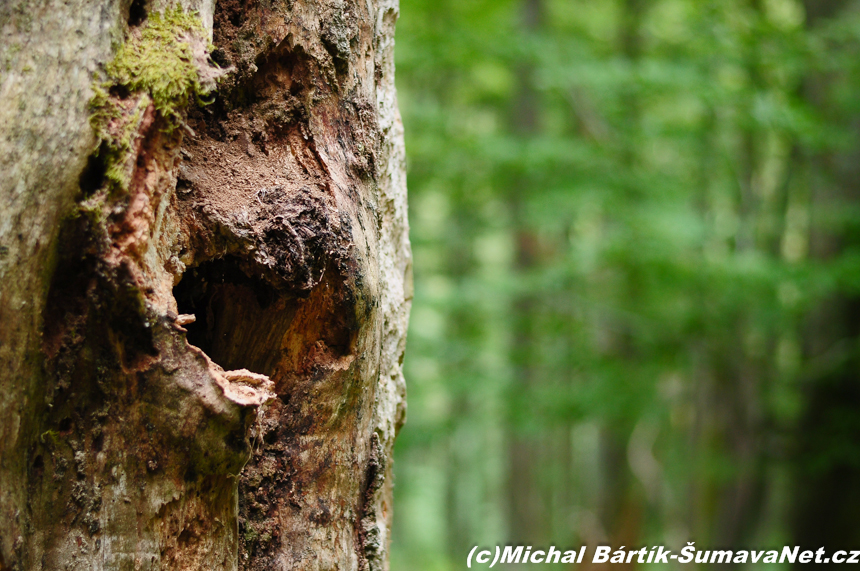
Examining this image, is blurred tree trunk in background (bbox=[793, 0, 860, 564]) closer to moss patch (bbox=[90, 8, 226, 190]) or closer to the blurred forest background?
the blurred forest background

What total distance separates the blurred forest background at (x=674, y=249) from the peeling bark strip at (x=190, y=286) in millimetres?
4289

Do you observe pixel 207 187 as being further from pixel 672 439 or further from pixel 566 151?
pixel 672 439

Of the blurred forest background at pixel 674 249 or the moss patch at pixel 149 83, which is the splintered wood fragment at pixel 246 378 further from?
the blurred forest background at pixel 674 249

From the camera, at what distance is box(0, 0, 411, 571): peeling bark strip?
1163 mm

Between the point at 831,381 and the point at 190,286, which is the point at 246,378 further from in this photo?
the point at 831,381

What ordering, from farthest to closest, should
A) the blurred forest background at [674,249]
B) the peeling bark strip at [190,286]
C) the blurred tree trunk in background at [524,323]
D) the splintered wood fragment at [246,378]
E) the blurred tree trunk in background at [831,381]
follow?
the blurred tree trunk in background at [524,323] < the blurred tree trunk in background at [831,381] < the blurred forest background at [674,249] < the splintered wood fragment at [246,378] < the peeling bark strip at [190,286]

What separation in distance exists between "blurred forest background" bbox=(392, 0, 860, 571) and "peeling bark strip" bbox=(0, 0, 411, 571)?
4.29m

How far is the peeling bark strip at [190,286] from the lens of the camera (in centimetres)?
116

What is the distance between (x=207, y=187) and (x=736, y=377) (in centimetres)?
659

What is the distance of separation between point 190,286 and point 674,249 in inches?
191

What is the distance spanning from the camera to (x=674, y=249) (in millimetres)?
5465

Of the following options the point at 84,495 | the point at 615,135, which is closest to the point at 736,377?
the point at 615,135

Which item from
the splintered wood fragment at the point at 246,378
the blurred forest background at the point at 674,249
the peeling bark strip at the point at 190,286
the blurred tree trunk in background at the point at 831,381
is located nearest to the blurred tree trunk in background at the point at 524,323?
the blurred forest background at the point at 674,249

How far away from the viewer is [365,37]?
163 cm
